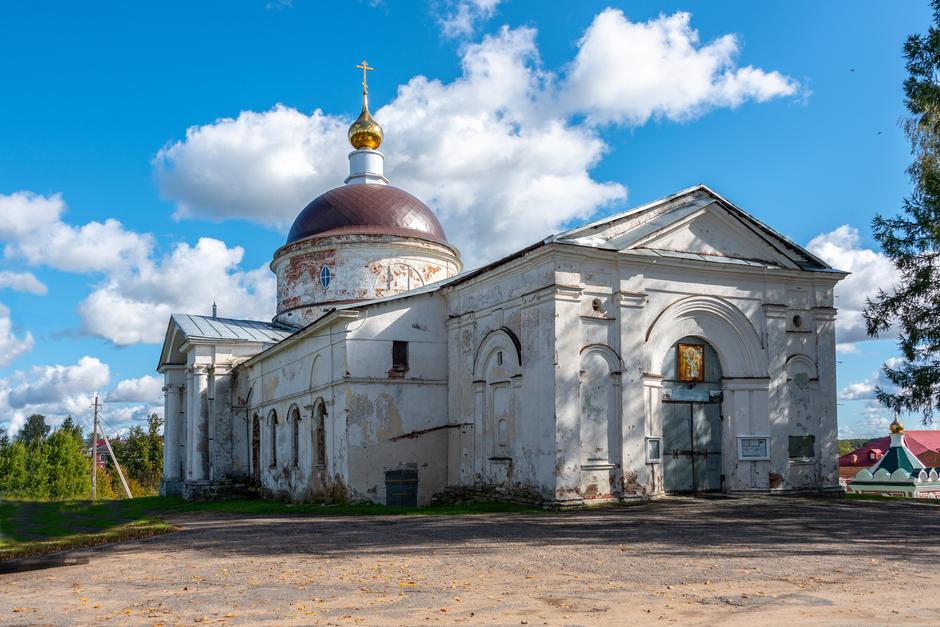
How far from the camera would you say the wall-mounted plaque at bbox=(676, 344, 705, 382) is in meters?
16.7

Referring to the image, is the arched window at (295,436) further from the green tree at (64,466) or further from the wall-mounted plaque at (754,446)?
the green tree at (64,466)

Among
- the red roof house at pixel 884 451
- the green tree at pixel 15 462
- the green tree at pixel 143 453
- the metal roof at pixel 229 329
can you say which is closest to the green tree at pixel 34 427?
the green tree at pixel 143 453

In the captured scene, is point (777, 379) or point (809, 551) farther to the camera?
Answer: point (777, 379)

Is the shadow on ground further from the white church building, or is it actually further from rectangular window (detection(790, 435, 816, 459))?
rectangular window (detection(790, 435, 816, 459))

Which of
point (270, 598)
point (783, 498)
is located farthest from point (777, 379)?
point (270, 598)

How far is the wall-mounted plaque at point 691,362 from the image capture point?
1669cm

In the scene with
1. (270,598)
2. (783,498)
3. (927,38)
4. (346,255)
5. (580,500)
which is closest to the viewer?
(270,598)

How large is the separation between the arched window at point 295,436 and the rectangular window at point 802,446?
11.7 m

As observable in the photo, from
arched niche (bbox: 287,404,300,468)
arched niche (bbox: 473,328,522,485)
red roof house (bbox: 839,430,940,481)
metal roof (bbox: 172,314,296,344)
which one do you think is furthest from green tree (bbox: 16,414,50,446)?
red roof house (bbox: 839,430,940,481)

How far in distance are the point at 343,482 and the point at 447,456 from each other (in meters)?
2.32

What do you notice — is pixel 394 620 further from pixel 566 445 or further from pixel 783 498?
pixel 783 498

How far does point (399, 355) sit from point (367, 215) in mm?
7985

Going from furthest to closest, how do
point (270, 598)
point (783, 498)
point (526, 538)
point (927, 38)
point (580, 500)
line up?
point (927, 38), point (783, 498), point (580, 500), point (526, 538), point (270, 598)

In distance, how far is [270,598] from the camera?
23.4 feet
